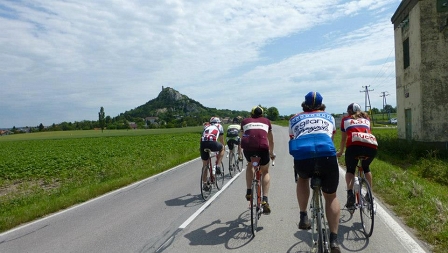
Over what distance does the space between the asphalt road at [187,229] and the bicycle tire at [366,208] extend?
5.4 inches

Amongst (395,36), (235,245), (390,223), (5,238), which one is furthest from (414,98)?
(5,238)

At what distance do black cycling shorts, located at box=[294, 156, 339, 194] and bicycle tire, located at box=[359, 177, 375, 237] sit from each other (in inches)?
52.8

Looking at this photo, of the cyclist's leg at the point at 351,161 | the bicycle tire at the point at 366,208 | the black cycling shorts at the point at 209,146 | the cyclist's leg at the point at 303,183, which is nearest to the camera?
the cyclist's leg at the point at 303,183

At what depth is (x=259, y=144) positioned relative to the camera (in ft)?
20.4

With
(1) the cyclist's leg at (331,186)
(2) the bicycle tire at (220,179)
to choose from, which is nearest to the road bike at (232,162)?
(2) the bicycle tire at (220,179)

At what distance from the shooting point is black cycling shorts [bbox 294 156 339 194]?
167 inches

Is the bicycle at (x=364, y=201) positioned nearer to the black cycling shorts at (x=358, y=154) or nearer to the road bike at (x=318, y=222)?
the black cycling shorts at (x=358, y=154)

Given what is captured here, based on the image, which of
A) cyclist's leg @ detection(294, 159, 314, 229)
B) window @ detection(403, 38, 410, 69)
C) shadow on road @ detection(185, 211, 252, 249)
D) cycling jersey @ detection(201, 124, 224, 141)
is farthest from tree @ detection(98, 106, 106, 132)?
cyclist's leg @ detection(294, 159, 314, 229)

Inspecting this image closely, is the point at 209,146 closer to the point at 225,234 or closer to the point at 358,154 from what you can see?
the point at 225,234

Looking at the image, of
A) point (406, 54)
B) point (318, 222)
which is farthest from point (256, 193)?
point (406, 54)

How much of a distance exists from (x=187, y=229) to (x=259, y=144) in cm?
190

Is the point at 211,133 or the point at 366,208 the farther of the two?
the point at 211,133

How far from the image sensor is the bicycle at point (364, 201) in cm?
533

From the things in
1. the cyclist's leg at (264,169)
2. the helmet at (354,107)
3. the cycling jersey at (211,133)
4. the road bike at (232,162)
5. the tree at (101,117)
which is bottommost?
the road bike at (232,162)
